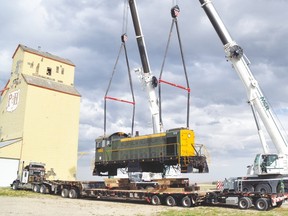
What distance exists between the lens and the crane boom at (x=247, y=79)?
22453 millimetres

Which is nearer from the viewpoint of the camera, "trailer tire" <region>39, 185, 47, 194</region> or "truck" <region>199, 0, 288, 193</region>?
"truck" <region>199, 0, 288, 193</region>

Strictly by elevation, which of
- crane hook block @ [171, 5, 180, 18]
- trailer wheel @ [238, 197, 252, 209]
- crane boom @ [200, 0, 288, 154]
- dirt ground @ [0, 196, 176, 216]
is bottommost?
dirt ground @ [0, 196, 176, 216]

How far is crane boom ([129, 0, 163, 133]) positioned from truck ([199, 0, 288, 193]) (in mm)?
8155

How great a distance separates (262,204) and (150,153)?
9.92 m

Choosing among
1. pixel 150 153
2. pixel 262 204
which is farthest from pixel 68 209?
pixel 262 204

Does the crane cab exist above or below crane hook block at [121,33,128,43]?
below

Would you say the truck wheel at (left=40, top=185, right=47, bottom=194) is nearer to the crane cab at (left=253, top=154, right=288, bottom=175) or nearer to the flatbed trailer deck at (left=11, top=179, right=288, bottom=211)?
the flatbed trailer deck at (left=11, top=179, right=288, bottom=211)

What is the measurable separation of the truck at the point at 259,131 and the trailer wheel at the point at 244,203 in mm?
3781

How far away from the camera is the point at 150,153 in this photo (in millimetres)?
25125

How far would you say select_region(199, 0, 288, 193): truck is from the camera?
21.1 m

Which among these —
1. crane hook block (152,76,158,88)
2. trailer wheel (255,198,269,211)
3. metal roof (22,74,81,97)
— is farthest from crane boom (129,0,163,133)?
metal roof (22,74,81,97)

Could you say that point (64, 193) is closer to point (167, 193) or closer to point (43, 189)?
point (43, 189)

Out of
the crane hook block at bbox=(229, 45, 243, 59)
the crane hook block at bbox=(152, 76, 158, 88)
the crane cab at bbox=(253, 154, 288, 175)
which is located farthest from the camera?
the crane hook block at bbox=(152, 76, 158, 88)

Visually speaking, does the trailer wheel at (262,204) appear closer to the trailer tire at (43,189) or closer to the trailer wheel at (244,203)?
the trailer wheel at (244,203)
